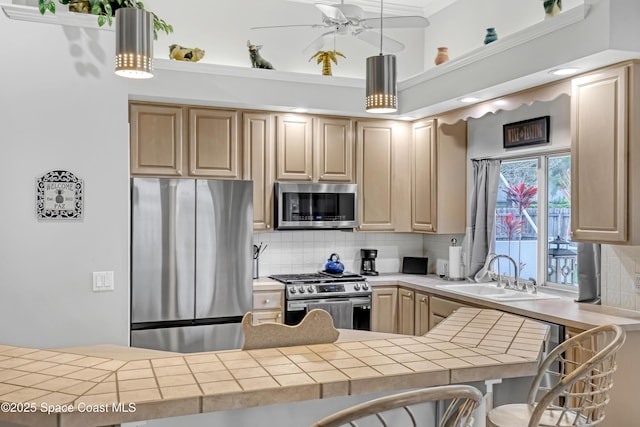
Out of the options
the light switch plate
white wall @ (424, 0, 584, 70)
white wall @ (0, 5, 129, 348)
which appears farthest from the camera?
white wall @ (424, 0, 584, 70)

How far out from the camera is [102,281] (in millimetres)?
3023

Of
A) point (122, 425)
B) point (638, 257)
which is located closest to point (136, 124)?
point (122, 425)

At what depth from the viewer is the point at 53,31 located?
2.94m

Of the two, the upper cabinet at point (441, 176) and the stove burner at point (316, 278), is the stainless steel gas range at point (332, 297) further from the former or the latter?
the upper cabinet at point (441, 176)

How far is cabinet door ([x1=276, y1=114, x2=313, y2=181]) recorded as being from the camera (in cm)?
488

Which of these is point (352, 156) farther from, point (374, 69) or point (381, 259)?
point (374, 69)

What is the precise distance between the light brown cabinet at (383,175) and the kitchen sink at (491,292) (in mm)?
982

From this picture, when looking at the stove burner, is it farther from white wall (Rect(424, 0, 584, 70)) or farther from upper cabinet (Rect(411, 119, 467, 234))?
white wall (Rect(424, 0, 584, 70))

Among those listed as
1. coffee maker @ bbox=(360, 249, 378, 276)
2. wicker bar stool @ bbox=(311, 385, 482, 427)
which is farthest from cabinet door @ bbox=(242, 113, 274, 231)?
wicker bar stool @ bbox=(311, 385, 482, 427)

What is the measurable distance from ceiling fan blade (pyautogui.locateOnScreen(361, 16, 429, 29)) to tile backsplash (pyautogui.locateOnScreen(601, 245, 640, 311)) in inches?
75.5

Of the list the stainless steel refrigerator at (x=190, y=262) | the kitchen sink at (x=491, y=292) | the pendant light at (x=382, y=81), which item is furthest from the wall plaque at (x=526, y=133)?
the pendant light at (x=382, y=81)

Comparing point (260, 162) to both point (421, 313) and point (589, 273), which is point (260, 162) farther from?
point (589, 273)

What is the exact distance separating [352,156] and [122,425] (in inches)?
155

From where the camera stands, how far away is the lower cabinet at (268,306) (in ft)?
14.8
